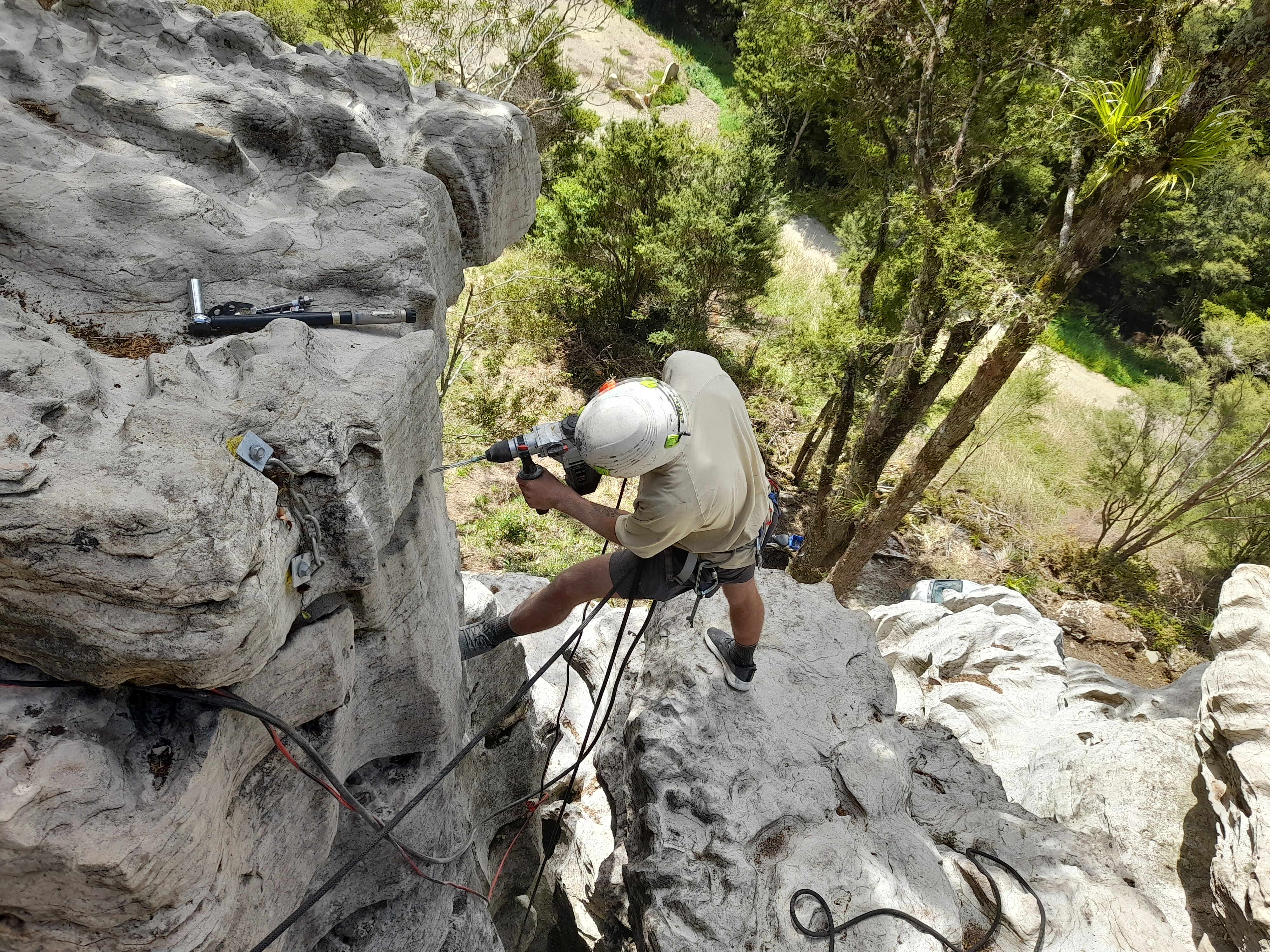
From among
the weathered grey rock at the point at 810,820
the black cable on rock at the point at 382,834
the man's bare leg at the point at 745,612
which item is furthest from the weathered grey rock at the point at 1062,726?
the black cable on rock at the point at 382,834

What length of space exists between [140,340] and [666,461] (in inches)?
79.9

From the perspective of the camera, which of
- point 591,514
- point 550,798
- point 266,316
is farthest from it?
point 550,798

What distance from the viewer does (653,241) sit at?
12.7 metres

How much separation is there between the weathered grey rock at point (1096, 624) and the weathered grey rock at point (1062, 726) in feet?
12.9

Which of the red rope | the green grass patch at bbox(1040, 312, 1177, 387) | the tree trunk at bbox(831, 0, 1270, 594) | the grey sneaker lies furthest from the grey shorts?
the green grass patch at bbox(1040, 312, 1177, 387)

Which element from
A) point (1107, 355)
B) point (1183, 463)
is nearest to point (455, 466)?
point (1183, 463)

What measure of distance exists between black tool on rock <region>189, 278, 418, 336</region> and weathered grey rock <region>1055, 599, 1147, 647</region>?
1224cm

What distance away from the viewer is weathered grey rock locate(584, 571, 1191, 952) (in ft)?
10.9

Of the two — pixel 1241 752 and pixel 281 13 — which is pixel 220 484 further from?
pixel 281 13

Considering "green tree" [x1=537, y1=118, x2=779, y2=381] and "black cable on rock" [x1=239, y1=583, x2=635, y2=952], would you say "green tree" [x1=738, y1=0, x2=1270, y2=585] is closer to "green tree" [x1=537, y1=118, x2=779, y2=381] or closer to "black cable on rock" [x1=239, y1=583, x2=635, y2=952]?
"green tree" [x1=537, y1=118, x2=779, y2=381]

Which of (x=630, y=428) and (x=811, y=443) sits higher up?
(x=630, y=428)

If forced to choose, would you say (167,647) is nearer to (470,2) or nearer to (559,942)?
(559,942)

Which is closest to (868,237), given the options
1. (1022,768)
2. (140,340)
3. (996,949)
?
(1022,768)

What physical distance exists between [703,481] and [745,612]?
1201mm
